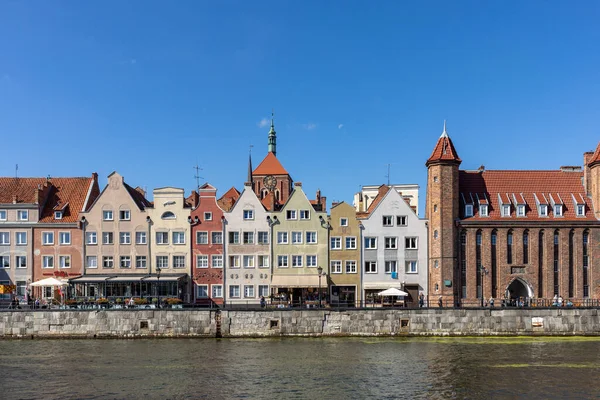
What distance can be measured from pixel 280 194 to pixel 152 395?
271ft

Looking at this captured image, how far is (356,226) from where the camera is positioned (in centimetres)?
6156

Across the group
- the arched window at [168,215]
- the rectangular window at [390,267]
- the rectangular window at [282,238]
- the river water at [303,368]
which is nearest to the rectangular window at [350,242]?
the rectangular window at [390,267]

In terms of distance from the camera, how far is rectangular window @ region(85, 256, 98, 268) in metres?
61.4

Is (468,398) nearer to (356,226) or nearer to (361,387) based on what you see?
(361,387)

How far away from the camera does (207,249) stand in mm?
61188

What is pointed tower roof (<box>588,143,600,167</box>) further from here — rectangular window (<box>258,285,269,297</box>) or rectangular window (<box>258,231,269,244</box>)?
rectangular window (<box>258,285,269,297</box>)

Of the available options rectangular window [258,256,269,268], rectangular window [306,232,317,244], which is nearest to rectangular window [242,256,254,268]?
rectangular window [258,256,269,268]

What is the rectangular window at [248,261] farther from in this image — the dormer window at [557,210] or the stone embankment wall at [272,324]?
the dormer window at [557,210]

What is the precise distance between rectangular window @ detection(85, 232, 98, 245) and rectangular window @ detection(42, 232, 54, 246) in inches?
145

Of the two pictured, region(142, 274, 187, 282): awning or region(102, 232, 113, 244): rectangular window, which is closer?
region(142, 274, 187, 282): awning

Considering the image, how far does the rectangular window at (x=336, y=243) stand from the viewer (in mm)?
61438

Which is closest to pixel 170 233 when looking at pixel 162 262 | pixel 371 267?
pixel 162 262

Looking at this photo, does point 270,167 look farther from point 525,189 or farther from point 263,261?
point 525,189

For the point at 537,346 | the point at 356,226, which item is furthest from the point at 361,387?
the point at 356,226
